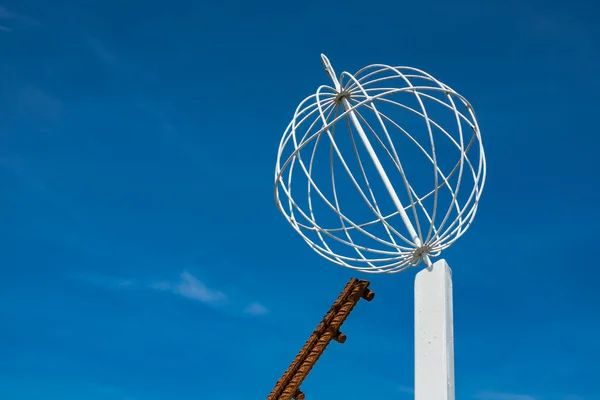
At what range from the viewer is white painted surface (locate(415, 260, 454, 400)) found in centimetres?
794

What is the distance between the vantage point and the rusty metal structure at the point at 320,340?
10047mm

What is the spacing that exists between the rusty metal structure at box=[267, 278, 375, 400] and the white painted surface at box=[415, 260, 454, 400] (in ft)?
5.22

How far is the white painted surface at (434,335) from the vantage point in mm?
7941

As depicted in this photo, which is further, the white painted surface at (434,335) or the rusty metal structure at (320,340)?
the rusty metal structure at (320,340)

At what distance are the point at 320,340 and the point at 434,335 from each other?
2.43 metres

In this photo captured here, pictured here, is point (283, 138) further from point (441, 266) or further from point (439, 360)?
point (439, 360)

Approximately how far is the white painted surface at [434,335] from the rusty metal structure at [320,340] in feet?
→ 5.22

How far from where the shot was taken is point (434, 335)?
818 cm

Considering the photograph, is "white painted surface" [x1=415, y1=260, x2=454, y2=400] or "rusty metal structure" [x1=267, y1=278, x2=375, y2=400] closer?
"white painted surface" [x1=415, y1=260, x2=454, y2=400]

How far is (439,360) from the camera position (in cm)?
799

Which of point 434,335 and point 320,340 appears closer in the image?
point 434,335

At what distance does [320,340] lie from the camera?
401 inches

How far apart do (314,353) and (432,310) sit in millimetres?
2483

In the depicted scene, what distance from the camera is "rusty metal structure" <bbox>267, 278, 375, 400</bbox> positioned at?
10.0 m
